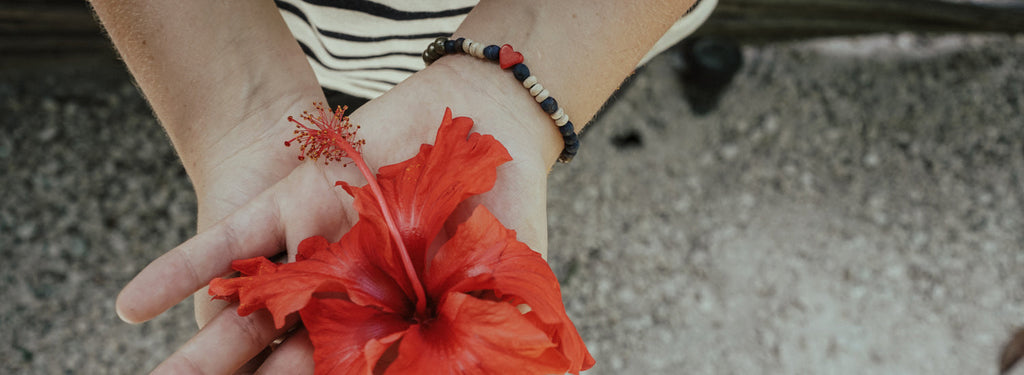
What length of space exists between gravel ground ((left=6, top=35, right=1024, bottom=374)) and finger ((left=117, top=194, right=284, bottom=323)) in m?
1.43

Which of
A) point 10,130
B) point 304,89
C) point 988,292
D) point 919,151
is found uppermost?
point 10,130

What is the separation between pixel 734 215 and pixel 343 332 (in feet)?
6.58

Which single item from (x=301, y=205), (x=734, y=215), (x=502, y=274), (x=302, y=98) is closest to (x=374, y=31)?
(x=302, y=98)

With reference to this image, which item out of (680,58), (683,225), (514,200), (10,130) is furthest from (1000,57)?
(10,130)

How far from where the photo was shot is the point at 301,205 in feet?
3.55

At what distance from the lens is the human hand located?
3.16 ft

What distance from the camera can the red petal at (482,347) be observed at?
84cm

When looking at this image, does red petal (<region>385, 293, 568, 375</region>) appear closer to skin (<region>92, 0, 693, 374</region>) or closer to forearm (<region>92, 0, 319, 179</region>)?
skin (<region>92, 0, 693, 374</region>)

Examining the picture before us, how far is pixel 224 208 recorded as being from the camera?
112 centimetres

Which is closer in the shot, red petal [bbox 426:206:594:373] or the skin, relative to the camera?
red petal [bbox 426:206:594:373]

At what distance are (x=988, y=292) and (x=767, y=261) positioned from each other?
2.61ft

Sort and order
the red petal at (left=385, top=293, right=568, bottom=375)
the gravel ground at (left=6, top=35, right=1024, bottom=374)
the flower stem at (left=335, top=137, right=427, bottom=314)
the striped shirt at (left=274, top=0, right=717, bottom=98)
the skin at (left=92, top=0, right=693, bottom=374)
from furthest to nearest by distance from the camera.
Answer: the gravel ground at (left=6, top=35, right=1024, bottom=374), the striped shirt at (left=274, top=0, right=717, bottom=98), the skin at (left=92, top=0, right=693, bottom=374), the flower stem at (left=335, top=137, right=427, bottom=314), the red petal at (left=385, top=293, right=568, bottom=375)

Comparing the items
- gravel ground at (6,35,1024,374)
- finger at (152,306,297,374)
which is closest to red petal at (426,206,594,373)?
finger at (152,306,297,374)

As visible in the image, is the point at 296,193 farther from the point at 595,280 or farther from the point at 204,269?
the point at 595,280
